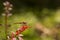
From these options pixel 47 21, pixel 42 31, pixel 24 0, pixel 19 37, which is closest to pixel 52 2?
pixel 24 0

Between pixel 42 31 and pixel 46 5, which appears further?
pixel 46 5

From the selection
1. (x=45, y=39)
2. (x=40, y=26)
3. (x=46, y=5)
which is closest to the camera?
(x=45, y=39)

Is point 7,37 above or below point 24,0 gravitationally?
below

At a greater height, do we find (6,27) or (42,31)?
(42,31)

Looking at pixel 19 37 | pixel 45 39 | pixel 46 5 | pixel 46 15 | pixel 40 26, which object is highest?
pixel 46 5

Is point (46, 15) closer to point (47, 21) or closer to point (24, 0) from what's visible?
point (47, 21)

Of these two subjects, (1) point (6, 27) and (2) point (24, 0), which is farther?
(2) point (24, 0)

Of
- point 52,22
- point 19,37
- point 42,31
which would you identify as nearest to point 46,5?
point 52,22

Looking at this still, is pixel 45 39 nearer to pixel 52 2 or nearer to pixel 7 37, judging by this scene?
pixel 52 2

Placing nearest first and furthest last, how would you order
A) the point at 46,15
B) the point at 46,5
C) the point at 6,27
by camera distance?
the point at 6,27
the point at 46,15
the point at 46,5
